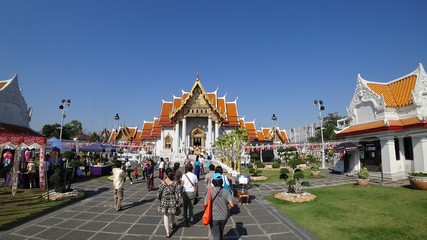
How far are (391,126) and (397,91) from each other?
390cm

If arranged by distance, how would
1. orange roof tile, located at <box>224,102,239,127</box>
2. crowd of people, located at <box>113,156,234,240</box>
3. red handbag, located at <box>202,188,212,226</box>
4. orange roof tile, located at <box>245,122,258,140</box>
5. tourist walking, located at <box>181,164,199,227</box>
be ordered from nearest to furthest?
red handbag, located at <box>202,188,212,226</box>
crowd of people, located at <box>113,156,234,240</box>
tourist walking, located at <box>181,164,199,227</box>
orange roof tile, located at <box>224,102,239,127</box>
orange roof tile, located at <box>245,122,258,140</box>

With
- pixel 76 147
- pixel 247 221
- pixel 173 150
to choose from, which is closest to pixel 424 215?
pixel 247 221

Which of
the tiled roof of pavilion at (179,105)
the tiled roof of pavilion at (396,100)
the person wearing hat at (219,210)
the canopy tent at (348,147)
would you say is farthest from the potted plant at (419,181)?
the tiled roof of pavilion at (179,105)

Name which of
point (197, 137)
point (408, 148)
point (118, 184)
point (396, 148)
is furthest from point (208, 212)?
point (197, 137)

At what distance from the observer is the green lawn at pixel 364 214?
19.9ft

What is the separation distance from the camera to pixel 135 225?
666 centimetres

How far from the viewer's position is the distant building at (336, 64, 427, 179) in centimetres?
1373

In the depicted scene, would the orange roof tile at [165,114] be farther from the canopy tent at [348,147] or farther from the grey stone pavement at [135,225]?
the grey stone pavement at [135,225]

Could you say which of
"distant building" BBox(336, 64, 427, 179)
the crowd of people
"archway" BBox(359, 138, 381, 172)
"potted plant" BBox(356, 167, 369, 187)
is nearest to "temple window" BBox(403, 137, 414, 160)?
"distant building" BBox(336, 64, 427, 179)

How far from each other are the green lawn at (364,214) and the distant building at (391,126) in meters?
3.66

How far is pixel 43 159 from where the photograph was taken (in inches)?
437

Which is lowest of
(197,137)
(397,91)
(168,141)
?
(168,141)

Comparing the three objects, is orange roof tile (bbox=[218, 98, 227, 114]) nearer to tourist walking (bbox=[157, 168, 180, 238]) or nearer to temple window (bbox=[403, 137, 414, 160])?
temple window (bbox=[403, 137, 414, 160])

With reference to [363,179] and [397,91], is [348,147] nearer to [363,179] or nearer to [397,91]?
[363,179]
